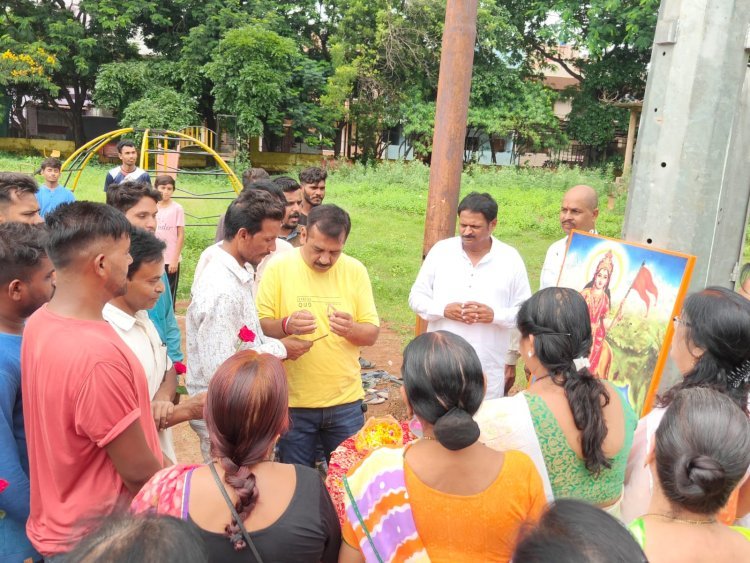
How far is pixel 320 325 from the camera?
12.0 ft

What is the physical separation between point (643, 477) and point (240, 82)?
23.6 m

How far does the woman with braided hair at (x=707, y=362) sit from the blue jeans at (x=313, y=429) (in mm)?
1694

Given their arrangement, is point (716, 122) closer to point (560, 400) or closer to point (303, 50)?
point (560, 400)

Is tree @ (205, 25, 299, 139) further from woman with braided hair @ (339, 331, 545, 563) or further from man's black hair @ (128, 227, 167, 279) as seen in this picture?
woman with braided hair @ (339, 331, 545, 563)

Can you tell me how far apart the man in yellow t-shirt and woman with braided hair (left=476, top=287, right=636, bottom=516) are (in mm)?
1408

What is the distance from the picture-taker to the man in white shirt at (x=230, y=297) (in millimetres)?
2996

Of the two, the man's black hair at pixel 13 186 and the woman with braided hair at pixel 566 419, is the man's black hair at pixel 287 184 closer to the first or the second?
the man's black hair at pixel 13 186

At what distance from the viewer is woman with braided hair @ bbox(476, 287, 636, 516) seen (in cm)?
225

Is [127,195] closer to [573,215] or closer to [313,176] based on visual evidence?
[313,176]

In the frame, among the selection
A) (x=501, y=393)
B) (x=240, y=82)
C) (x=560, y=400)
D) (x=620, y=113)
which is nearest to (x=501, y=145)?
(x=620, y=113)

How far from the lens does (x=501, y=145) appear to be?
104 ft

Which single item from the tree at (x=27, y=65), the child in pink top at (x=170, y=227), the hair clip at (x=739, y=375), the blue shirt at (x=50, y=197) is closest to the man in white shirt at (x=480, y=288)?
the hair clip at (x=739, y=375)

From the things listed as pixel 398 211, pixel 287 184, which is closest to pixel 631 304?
pixel 287 184

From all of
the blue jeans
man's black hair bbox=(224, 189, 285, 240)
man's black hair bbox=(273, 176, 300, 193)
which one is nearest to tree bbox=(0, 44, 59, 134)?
man's black hair bbox=(273, 176, 300, 193)
